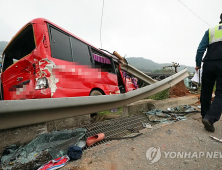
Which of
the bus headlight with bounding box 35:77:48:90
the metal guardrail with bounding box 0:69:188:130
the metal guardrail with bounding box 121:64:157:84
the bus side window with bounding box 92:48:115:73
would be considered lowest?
the metal guardrail with bounding box 0:69:188:130

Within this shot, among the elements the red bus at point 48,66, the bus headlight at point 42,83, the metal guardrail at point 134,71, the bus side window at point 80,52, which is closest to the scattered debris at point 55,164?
the red bus at point 48,66

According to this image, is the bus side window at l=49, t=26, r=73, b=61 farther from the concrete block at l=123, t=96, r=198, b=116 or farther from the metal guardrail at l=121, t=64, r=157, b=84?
the concrete block at l=123, t=96, r=198, b=116

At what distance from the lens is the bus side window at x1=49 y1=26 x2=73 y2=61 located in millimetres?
1846

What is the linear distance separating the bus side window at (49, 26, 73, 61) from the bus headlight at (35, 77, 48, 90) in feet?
1.35

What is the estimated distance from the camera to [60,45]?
6.47 feet

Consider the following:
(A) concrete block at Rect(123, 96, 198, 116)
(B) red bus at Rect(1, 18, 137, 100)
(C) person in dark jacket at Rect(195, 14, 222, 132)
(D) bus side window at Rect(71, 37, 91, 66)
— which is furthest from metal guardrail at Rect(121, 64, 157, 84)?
(C) person in dark jacket at Rect(195, 14, 222, 132)

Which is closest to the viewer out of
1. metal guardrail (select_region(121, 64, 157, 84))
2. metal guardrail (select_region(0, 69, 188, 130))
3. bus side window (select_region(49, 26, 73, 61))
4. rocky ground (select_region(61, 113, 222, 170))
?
metal guardrail (select_region(0, 69, 188, 130))

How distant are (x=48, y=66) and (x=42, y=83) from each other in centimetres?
25

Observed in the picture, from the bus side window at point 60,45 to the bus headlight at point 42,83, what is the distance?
41cm

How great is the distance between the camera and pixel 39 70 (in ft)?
5.27

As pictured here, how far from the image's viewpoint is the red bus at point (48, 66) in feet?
5.32

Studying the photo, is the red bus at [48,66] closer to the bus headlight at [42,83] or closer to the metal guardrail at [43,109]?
the bus headlight at [42,83]

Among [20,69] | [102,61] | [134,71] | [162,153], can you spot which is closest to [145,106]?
[134,71]

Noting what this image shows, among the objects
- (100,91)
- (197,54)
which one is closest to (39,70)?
(100,91)
